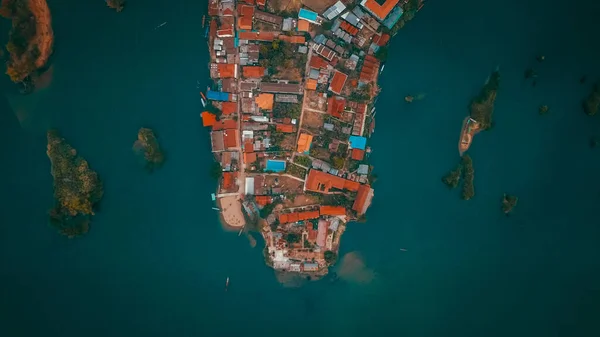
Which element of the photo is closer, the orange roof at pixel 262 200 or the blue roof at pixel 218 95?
the blue roof at pixel 218 95

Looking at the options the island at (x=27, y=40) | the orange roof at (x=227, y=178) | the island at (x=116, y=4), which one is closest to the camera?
the island at (x=27, y=40)

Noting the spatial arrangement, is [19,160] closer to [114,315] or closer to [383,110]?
[114,315]

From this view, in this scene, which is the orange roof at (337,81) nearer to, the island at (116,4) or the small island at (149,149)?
the small island at (149,149)

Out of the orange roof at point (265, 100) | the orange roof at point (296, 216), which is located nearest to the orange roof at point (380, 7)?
the orange roof at point (265, 100)

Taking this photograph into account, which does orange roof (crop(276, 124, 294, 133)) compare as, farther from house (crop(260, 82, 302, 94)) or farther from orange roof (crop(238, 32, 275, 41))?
orange roof (crop(238, 32, 275, 41))

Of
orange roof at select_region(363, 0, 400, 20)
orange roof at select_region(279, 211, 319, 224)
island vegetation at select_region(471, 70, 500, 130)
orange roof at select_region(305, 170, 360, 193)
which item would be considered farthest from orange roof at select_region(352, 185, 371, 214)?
orange roof at select_region(363, 0, 400, 20)

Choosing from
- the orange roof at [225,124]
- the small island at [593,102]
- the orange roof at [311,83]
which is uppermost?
the small island at [593,102]
